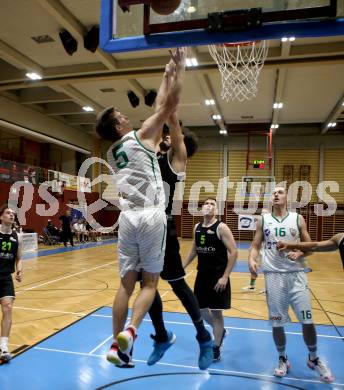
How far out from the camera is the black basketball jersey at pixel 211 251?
4.82 meters

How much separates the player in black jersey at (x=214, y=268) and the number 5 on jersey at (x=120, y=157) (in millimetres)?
2098

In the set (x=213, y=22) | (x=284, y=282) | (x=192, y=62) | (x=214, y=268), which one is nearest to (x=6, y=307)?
(x=214, y=268)

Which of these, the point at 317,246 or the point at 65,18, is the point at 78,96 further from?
the point at 317,246

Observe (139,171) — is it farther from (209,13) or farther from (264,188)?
(264,188)

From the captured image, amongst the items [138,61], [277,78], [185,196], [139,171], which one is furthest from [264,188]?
[139,171]

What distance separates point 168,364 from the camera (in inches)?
181

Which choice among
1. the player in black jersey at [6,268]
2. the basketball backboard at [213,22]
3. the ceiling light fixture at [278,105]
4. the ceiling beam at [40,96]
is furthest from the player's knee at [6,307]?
the ceiling light fixture at [278,105]

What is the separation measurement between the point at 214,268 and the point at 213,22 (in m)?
2.85

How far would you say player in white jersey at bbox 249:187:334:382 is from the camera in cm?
419

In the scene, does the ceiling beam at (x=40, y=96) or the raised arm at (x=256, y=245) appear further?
the ceiling beam at (x=40, y=96)

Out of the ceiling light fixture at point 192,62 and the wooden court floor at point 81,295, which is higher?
the ceiling light fixture at point 192,62

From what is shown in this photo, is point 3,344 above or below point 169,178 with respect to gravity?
below

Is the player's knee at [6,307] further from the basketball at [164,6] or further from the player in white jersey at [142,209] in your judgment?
the basketball at [164,6]

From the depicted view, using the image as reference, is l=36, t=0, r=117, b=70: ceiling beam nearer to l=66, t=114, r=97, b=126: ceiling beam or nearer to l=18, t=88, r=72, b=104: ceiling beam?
l=18, t=88, r=72, b=104: ceiling beam
